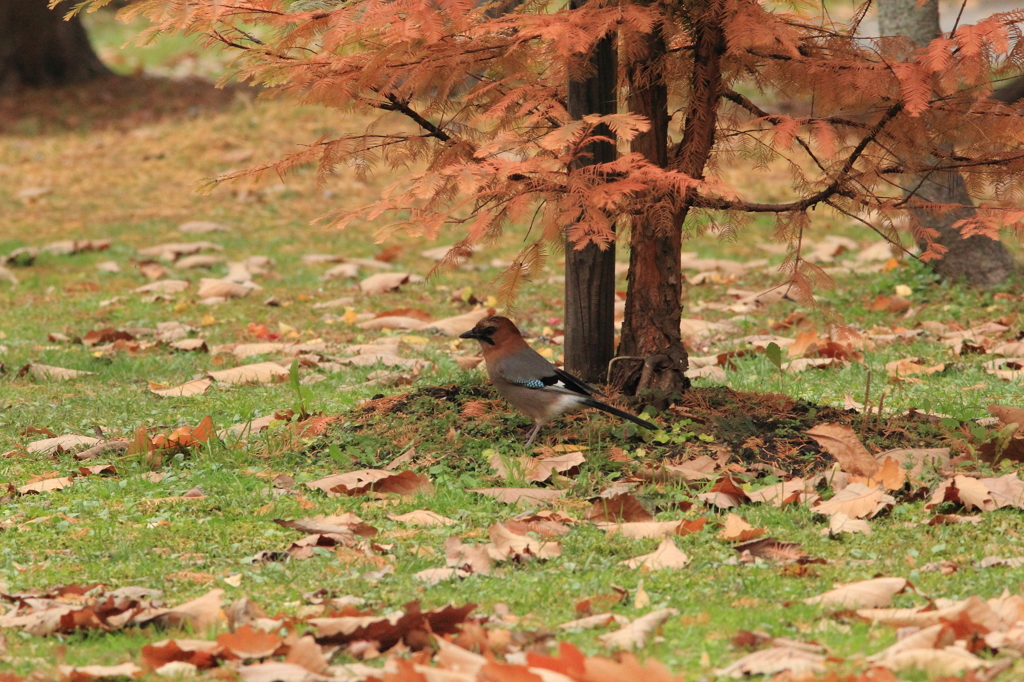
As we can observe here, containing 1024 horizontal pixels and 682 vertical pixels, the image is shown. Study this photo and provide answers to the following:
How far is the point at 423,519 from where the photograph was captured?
4.26 meters

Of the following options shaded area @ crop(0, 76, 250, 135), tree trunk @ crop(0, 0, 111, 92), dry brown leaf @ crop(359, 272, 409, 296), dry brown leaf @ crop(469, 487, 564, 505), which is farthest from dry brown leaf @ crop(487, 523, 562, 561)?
tree trunk @ crop(0, 0, 111, 92)

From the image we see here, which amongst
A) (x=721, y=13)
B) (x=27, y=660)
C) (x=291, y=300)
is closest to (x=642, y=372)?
(x=721, y=13)

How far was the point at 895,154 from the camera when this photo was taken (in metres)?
4.78

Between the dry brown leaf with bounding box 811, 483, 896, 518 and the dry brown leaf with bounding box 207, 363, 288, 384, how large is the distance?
3722mm

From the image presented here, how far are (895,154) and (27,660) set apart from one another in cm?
382

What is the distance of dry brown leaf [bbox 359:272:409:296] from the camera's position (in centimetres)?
977

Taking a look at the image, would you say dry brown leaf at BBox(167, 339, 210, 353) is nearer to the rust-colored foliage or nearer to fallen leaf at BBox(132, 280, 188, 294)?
fallen leaf at BBox(132, 280, 188, 294)

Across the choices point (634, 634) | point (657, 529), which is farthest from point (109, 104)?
point (634, 634)

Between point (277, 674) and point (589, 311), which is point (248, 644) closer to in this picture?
point (277, 674)

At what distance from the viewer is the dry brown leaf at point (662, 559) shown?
12.1 ft

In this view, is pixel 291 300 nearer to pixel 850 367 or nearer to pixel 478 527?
pixel 850 367

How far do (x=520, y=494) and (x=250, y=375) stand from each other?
114 inches

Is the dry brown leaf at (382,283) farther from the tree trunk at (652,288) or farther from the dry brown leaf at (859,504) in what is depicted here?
the dry brown leaf at (859,504)

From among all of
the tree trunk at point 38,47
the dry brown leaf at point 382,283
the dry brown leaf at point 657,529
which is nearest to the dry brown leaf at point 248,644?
the dry brown leaf at point 657,529
